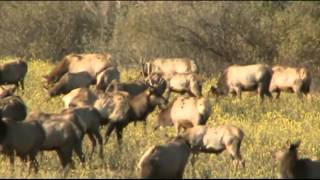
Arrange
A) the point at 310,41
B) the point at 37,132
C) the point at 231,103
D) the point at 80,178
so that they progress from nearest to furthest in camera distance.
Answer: the point at 80,178
the point at 37,132
the point at 231,103
the point at 310,41

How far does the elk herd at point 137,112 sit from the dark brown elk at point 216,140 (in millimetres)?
16

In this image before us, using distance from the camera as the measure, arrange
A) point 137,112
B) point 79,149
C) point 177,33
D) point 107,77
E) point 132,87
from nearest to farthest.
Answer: point 79,149 → point 137,112 → point 132,87 → point 107,77 → point 177,33

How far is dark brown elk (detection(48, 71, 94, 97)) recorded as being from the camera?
18875 mm

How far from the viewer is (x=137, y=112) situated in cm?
1554

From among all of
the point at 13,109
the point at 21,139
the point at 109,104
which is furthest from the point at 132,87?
the point at 21,139

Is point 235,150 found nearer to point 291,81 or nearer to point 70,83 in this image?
point 70,83

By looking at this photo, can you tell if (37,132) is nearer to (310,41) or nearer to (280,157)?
(280,157)

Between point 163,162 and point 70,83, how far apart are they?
8199 millimetres

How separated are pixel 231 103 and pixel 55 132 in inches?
371

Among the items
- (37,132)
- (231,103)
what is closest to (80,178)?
(37,132)

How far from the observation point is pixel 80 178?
11273 millimetres

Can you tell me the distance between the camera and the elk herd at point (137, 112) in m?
11.9

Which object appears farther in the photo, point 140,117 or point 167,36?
point 167,36

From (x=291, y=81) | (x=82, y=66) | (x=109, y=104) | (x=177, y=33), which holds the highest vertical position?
(x=177, y=33)
